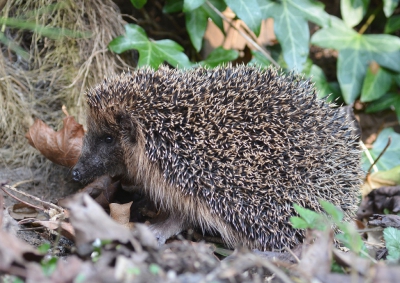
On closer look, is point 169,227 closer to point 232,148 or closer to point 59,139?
point 232,148

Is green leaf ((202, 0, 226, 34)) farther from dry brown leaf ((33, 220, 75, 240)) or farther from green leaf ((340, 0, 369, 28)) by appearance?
dry brown leaf ((33, 220, 75, 240))

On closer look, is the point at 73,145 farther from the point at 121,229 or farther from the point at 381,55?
the point at 381,55

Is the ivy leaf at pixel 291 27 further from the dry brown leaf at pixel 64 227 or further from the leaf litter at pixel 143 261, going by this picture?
the dry brown leaf at pixel 64 227

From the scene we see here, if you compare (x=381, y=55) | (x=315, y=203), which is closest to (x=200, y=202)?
(x=315, y=203)

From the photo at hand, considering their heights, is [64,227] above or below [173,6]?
below

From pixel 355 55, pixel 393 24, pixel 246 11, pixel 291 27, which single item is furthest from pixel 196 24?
pixel 393 24
